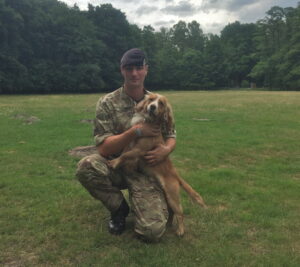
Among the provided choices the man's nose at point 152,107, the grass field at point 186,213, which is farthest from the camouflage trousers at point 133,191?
the man's nose at point 152,107

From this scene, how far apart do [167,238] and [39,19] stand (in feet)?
167

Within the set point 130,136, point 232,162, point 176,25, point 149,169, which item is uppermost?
point 176,25

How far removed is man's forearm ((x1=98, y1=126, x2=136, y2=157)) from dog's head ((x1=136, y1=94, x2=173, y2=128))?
0.83 ft

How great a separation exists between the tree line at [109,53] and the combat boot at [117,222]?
40.2 metres

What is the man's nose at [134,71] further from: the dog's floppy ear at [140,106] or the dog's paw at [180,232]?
Result: the dog's paw at [180,232]

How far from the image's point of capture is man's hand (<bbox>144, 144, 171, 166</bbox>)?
4055 millimetres

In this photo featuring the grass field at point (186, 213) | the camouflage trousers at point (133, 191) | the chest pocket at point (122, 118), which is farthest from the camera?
the chest pocket at point (122, 118)

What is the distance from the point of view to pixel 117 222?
4.16 m

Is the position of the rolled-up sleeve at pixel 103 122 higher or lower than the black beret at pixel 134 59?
lower

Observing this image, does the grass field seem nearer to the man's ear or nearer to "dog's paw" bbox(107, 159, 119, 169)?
"dog's paw" bbox(107, 159, 119, 169)

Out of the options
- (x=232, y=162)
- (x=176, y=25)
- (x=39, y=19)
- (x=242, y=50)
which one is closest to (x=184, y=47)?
(x=176, y=25)

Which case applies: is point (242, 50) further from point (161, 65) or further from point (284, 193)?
point (284, 193)

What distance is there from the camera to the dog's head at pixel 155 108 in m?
3.84

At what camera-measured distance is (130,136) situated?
13.0 ft
